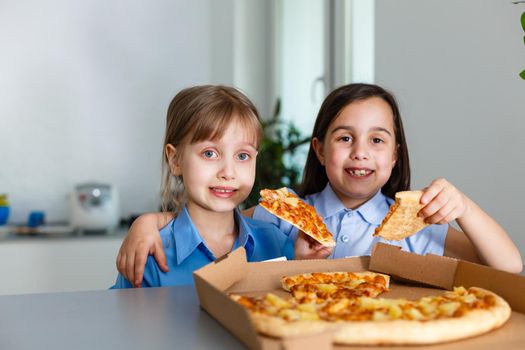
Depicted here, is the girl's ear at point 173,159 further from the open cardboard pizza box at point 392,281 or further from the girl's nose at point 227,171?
the open cardboard pizza box at point 392,281

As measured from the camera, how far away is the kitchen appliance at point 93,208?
3246 mm

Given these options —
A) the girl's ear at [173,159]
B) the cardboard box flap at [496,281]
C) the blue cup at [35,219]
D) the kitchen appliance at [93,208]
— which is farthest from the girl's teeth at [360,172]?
the blue cup at [35,219]

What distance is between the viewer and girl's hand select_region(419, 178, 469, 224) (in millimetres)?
1145

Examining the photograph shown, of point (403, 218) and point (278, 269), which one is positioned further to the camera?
point (403, 218)

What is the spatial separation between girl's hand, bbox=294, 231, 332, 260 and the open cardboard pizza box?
0.15 m

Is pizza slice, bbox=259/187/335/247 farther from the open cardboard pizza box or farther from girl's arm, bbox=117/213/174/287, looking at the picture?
girl's arm, bbox=117/213/174/287

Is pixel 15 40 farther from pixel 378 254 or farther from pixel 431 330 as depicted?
pixel 431 330

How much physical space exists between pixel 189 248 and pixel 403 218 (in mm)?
421

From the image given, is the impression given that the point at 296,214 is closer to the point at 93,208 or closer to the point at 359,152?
the point at 359,152

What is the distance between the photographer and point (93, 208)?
3.24 m

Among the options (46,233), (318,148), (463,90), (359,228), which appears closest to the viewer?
(359,228)

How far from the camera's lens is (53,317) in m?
0.86

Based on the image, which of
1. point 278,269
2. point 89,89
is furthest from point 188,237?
point 89,89

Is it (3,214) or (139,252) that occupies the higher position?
(139,252)
